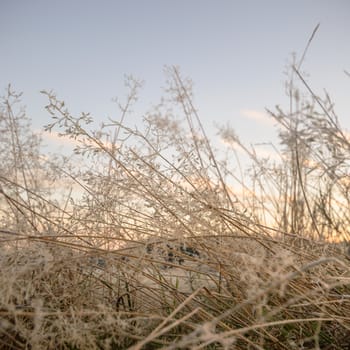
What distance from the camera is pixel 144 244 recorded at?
1.18m

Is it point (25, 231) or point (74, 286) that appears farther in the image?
point (25, 231)

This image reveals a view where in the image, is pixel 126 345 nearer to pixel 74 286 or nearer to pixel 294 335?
pixel 74 286

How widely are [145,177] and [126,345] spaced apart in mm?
552

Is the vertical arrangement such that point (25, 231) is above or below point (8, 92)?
below

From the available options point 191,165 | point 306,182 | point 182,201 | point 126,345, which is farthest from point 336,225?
point 126,345

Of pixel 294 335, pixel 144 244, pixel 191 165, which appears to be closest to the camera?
pixel 144 244

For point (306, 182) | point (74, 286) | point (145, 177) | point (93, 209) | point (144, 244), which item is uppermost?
point (306, 182)

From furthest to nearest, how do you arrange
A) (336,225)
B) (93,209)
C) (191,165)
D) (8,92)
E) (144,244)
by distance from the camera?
(336,225)
(8,92)
(191,165)
(93,209)
(144,244)

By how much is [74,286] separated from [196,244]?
1.26 feet

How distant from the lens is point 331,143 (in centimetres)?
133

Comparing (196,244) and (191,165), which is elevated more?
(191,165)

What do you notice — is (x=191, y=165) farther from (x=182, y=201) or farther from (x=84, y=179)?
(x=84, y=179)

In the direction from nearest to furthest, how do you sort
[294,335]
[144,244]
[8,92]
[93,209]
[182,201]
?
[144,244] < [294,335] < [182,201] < [93,209] < [8,92]

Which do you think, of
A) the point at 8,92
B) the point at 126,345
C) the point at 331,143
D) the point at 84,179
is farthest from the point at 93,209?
the point at 331,143
